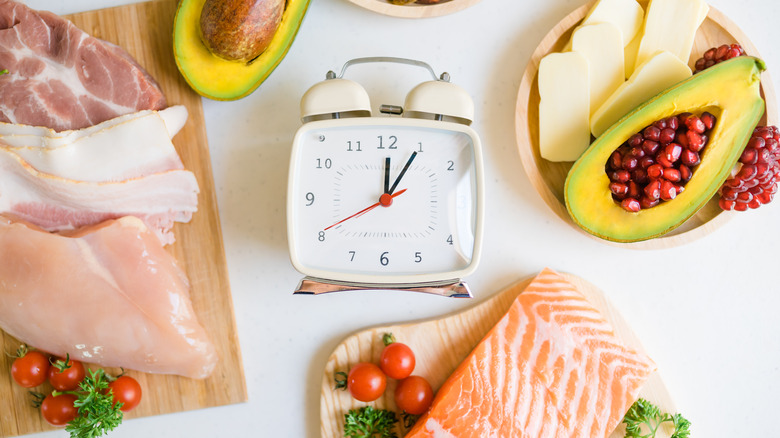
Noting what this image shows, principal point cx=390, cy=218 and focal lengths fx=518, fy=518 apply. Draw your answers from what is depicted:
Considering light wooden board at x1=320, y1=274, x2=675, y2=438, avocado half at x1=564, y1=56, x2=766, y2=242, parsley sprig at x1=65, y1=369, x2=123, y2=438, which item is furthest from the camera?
light wooden board at x1=320, y1=274, x2=675, y2=438

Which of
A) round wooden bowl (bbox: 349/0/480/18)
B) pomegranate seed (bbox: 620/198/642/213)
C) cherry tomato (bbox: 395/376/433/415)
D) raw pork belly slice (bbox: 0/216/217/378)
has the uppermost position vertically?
round wooden bowl (bbox: 349/0/480/18)

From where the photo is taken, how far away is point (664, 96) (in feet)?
3.66

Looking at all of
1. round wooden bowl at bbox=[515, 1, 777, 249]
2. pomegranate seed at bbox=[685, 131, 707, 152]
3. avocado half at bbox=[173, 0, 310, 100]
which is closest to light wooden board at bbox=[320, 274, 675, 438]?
round wooden bowl at bbox=[515, 1, 777, 249]

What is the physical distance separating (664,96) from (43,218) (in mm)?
1498

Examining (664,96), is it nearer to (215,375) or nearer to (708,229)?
(708,229)

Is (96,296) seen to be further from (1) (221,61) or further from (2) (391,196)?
(2) (391,196)

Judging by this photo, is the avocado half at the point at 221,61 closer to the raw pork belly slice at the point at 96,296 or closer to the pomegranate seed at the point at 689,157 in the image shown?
the raw pork belly slice at the point at 96,296

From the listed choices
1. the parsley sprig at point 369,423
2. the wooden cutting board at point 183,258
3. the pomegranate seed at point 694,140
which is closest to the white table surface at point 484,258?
the wooden cutting board at point 183,258

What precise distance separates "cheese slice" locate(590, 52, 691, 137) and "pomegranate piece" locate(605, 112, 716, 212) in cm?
10

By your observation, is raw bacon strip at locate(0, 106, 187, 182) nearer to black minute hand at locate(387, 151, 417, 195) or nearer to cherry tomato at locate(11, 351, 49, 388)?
cherry tomato at locate(11, 351, 49, 388)

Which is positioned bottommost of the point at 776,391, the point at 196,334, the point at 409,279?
the point at 776,391

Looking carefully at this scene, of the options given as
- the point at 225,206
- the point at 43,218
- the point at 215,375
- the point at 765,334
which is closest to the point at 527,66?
the point at 225,206

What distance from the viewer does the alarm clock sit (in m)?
1.15

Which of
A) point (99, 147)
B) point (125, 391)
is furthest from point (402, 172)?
point (125, 391)
